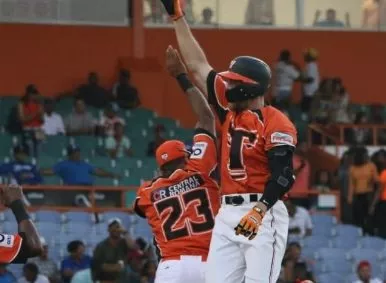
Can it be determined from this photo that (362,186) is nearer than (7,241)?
No

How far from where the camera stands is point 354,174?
20.0 meters

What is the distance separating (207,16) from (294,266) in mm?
8297

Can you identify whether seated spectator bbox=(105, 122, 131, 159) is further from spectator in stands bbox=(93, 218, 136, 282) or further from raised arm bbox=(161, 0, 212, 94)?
raised arm bbox=(161, 0, 212, 94)

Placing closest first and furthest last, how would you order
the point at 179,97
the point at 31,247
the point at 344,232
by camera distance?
the point at 31,247
the point at 344,232
the point at 179,97

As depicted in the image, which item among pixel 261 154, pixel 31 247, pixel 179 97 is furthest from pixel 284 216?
pixel 179 97

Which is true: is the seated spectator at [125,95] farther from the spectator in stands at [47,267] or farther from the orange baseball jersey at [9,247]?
the orange baseball jersey at [9,247]

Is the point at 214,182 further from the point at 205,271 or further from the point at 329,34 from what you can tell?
the point at 329,34

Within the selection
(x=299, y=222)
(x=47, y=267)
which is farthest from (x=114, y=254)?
(x=299, y=222)

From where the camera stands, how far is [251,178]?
8688 millimetres

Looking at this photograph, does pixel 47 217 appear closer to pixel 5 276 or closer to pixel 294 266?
pixel 294 266

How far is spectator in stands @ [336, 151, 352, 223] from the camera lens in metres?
20.4

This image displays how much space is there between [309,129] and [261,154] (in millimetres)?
13567

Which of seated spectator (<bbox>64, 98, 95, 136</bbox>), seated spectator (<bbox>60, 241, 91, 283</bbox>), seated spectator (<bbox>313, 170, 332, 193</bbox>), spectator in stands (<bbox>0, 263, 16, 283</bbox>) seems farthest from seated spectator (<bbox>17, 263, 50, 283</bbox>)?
seated spectator (<bbox>313, 170, 332, 193</bbox>)

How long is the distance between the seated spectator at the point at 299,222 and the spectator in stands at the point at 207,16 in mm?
5515
